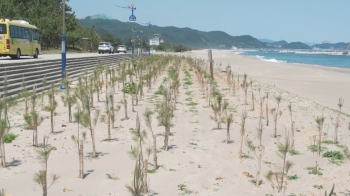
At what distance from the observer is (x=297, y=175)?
574cm

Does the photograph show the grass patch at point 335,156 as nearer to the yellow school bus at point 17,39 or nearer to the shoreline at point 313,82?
the shoreline at point 313,82

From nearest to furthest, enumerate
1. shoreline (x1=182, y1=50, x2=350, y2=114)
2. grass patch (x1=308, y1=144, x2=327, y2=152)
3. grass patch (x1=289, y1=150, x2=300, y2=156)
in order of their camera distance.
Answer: grass patch (x1=289, y1=150, x2=300, y2=156) < grass patch (x1=308, y1=144, x2=327, y2=152) < shoreline (x1=182, y1=50, x2=350, y2=114)

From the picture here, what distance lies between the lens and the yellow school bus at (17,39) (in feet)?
63.7

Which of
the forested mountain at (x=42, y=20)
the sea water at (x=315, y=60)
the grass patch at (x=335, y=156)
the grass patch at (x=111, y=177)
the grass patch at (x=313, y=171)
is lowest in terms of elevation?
the grass patch at (x=313, y=171)

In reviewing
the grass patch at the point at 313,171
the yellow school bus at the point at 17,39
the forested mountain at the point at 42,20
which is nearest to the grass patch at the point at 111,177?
the grass patch at the point at 313,171

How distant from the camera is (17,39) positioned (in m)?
20.6

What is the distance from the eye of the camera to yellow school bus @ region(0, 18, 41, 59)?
19422mm

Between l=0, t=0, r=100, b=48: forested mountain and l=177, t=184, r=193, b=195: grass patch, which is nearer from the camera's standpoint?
l=177, t=184, r=193, b=195: grass patch

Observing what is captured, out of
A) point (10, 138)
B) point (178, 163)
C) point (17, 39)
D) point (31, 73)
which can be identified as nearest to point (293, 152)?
point (178, 163)

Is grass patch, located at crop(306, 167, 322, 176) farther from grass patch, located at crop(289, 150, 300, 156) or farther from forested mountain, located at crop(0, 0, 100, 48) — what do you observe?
forested mountain, located at crop(0, 0, 100, 48)

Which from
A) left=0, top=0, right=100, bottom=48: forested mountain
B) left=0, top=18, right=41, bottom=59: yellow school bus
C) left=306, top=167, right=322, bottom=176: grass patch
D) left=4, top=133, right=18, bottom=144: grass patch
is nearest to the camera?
left=306, top=167, right=322, bottom=176: grass patch

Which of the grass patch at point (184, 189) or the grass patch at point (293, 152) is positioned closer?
the grass patch at point (184, 189)

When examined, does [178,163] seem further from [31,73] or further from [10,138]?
[31,73]

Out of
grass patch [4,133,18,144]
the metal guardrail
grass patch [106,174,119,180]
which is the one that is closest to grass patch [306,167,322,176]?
grass patch [106,174,119,180]
